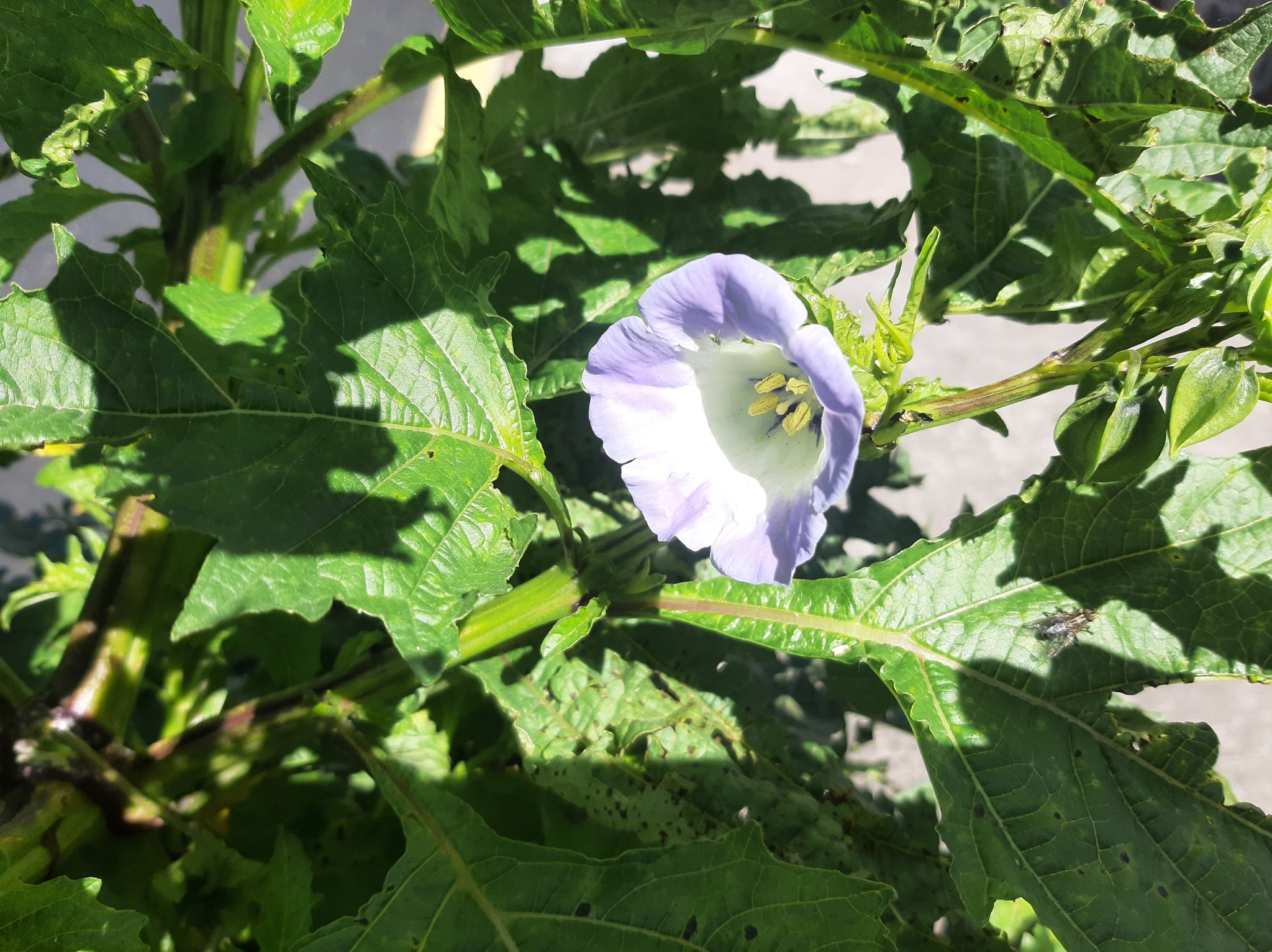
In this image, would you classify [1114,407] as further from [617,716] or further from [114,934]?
[114,934]

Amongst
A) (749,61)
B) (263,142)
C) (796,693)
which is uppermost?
(749,61)

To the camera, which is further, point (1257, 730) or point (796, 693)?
point (1257, 730)

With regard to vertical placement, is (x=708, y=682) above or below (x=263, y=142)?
below

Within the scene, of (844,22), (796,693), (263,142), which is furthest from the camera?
(263,142)

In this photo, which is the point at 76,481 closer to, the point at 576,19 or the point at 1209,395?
the point at 576,19

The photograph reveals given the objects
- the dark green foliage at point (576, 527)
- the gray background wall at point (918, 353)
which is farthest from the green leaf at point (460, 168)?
the gray background wall at point (918, 353)

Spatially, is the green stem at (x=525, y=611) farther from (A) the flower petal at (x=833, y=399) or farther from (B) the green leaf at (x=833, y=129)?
(B) the green leaf at (x=833, y=129)

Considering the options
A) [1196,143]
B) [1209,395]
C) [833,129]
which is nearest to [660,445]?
[1209,395]

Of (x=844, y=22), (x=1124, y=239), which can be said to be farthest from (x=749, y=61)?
(x=1124, y=239)
